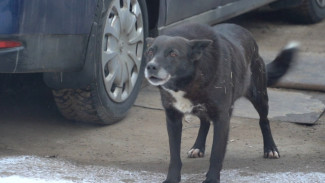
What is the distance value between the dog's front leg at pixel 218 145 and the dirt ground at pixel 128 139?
18 cm

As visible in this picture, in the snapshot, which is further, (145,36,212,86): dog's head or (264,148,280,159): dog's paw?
(264,148,280,159): dog's paw

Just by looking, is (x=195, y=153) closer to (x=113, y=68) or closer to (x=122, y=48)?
(x=113, y=68)

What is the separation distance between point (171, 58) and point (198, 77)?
22 centimetres

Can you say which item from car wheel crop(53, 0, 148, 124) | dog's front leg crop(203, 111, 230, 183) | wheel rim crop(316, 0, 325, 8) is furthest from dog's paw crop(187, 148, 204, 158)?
wheel rim crop(316, 0, 325, 8)

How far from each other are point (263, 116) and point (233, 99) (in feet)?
2.07

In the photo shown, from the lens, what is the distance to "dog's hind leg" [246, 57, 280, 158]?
475 centimetres

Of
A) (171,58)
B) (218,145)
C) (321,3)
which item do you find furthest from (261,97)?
(321,3)

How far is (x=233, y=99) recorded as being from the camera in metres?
4.36

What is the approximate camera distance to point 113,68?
5.09 meters

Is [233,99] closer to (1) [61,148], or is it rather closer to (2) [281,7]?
(1) [61,148]

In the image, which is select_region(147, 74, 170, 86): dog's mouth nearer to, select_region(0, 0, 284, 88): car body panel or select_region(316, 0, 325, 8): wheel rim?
select_region(0, 0, 284, 88): car body panel

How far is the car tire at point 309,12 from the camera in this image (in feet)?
28.9

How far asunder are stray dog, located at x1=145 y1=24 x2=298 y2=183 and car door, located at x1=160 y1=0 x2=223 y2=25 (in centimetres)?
106

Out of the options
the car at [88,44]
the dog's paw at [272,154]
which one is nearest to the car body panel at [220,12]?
the car at [88,44]
